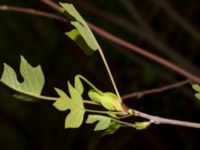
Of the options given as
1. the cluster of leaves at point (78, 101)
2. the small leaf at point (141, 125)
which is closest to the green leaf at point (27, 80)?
the cluster of leaves at point (78, 101)

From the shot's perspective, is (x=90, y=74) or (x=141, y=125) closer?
(x=141, y=125)

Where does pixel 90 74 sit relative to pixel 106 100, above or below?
below

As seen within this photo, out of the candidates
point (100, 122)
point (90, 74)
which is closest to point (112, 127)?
point (100, 122)

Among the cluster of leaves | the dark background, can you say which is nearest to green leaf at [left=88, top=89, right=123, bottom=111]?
the cluster of leaves

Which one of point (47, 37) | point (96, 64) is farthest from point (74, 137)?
point (47, 37)

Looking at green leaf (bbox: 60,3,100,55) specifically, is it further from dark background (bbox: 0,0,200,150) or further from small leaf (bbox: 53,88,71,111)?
dark background (bbox: 0,0,200,150)

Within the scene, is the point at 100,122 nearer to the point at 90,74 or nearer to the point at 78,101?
the point at 78,101
